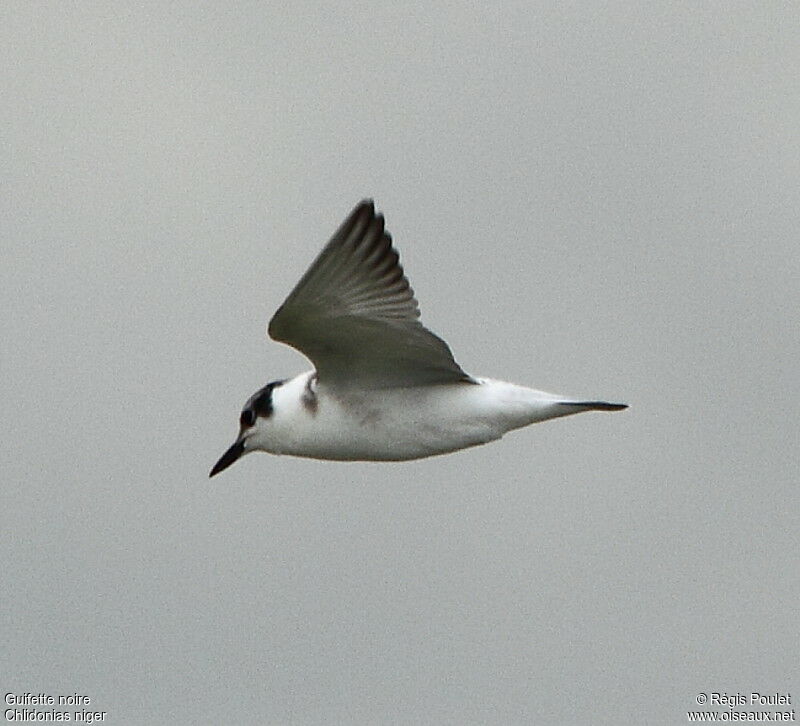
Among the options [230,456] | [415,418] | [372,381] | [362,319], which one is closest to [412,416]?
[415,418]

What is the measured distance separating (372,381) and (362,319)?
83 cm

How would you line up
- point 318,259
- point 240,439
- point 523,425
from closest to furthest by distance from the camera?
point 318,259
point 523,425
point 240,439

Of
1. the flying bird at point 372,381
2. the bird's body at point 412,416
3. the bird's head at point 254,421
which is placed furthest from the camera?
the bird's head at point 254,421

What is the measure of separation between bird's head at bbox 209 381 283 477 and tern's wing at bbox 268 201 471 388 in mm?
884

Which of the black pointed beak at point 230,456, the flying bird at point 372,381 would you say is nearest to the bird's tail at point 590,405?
the flying bird at point 372,381

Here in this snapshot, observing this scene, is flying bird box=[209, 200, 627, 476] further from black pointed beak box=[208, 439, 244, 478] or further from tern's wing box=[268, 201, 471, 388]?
black pointed beak box=[208, 439, 244, 478]

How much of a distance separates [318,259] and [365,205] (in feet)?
1.57

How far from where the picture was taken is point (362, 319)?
1575cm

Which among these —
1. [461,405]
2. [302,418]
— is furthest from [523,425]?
[302,418]

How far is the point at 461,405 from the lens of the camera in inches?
643

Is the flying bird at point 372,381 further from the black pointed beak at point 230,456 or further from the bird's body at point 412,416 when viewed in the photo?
the black pointed beak at point 230,456

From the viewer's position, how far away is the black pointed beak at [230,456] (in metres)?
17.7

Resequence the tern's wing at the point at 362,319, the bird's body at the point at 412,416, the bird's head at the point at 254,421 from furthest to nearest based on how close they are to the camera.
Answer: the bird's head at the point at 254,421 < the bird's body at the point at 412,416 < the tern's wing at the point at 362,319

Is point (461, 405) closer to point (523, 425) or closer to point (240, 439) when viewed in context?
point (523, 425)
